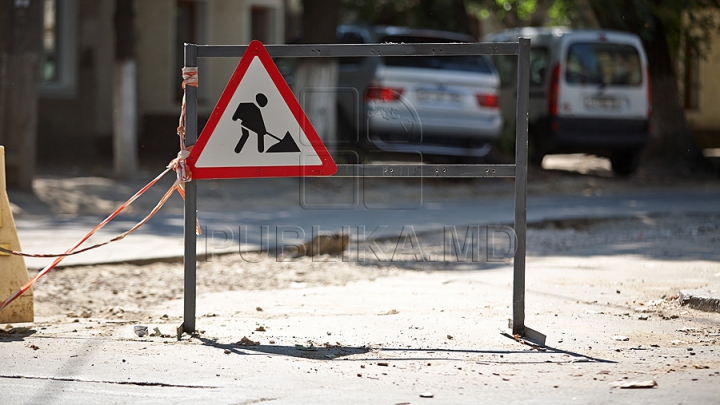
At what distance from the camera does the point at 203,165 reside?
4.96 m

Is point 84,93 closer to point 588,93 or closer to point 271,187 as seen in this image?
point 271,187

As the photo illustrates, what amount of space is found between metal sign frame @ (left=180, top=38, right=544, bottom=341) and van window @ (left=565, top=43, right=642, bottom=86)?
1128 cm

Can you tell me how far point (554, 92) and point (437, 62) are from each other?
267cm

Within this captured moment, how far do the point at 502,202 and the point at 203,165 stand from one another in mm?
8711

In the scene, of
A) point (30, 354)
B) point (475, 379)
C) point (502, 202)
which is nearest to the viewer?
point (475, 379)

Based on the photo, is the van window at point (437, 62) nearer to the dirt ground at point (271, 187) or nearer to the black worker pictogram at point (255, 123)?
the dirt ground at point (271, 187)

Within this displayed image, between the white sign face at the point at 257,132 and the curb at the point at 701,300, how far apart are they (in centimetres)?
243

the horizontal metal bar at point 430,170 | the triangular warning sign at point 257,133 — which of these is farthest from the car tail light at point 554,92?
the triangular warning sign at point 257,133

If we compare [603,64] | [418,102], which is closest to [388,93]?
[418,102]

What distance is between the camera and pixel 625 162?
55.9ft

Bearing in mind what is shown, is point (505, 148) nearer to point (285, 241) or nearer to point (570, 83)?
point (570, 83)

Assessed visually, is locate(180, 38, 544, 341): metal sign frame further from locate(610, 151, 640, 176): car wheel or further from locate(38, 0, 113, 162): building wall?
locate(38, 0, 113, 162): building wall

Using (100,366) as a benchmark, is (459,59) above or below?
above

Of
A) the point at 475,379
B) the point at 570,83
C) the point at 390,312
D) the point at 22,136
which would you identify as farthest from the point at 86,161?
the point at 475,379
